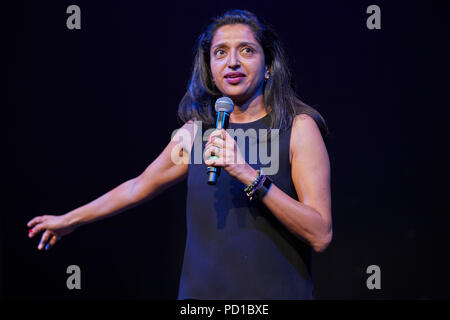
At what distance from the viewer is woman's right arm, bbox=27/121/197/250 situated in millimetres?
1586

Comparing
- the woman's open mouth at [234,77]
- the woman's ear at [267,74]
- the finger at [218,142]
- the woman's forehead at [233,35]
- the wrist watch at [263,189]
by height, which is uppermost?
the woman's forehead at [233,35]

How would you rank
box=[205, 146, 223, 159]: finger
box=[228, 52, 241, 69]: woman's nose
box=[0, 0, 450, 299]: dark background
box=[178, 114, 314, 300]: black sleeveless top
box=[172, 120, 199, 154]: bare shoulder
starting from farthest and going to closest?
box=[0, 0, 450, 299]: dark background < box=[172, 120, 199, 154]: bare shoulder < box=[228, 52, 241, 69]: woman's nose < box=[178, 114, 314, 300]: black sleeveless top < box=[205, 146, 223, 159]: finger

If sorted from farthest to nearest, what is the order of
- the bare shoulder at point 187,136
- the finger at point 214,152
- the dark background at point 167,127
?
the dark background at point 167,127 < the bare shoulder at point 187,136 < the finger at point 214,152

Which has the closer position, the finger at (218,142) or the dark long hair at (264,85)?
the finger at (218,142)

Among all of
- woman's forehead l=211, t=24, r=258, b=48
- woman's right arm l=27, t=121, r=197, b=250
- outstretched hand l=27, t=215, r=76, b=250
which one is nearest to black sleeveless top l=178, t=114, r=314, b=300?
woman's right arm l=27, t=121, r=197, b=250

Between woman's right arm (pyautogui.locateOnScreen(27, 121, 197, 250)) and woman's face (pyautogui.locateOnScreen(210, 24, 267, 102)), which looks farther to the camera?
woman's right arm (pyautogui.locateOnScreen(27, 121, 197, 250))

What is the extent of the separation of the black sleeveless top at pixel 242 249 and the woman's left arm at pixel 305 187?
5 centimetres

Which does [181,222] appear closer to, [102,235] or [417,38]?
[102,235]

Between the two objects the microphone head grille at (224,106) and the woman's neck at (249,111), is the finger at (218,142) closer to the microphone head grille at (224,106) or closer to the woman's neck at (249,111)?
the microphone head grille at (224,106)

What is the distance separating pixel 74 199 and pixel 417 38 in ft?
6.25

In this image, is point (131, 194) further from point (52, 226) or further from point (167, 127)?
point (167, 127)

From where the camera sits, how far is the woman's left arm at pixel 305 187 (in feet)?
3.99

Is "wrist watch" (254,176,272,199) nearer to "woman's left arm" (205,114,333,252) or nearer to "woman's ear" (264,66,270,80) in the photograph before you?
"woman's left arm" (205,114,333,252)

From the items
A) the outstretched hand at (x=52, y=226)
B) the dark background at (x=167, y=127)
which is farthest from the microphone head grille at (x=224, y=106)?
the dark background at (x=167, y=127)
